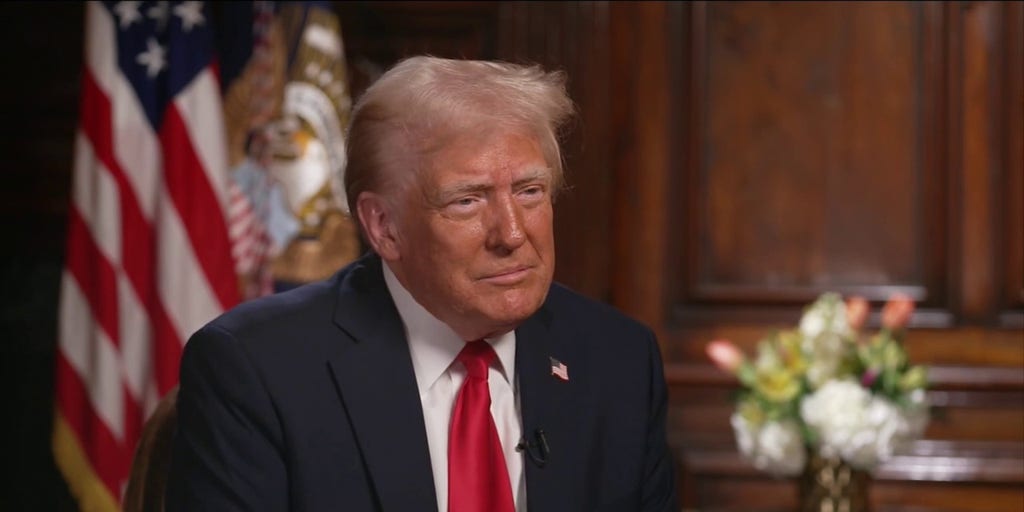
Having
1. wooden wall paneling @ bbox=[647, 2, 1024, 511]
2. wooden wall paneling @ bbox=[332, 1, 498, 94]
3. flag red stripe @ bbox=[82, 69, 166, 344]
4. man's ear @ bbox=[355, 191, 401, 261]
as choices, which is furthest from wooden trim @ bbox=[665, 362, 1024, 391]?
man's ear @ bbox=[355, 191, 401, 261]

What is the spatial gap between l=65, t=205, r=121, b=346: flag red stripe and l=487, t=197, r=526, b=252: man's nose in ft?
6.57

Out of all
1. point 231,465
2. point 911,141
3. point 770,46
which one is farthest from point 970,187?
point 231,465

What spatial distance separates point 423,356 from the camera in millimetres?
2150

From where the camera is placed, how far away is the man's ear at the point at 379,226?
2.12 m

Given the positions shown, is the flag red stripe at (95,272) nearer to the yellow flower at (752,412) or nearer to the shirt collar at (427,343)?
the shirt collar at (427,343)

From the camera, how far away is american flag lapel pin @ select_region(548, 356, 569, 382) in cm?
222

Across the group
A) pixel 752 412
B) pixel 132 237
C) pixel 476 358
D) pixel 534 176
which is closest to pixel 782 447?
pixel 752 412

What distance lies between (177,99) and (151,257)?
17.5 inches

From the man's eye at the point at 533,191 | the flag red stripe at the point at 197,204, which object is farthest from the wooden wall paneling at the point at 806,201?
the man's eye at the point at 533,191

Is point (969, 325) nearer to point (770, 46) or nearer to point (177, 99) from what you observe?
point (770, 46)

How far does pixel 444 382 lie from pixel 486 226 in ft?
0.95

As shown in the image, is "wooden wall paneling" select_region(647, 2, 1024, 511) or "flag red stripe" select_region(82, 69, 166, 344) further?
"wooden wall paneling" select_region(647, 2, 1024, 511)

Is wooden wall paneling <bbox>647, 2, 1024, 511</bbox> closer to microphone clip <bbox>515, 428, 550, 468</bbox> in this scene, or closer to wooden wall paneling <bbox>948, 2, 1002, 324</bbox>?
wooden wall paneling <bbox>948, 2, 1002, 324</bbox>

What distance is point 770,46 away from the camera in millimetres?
4082
